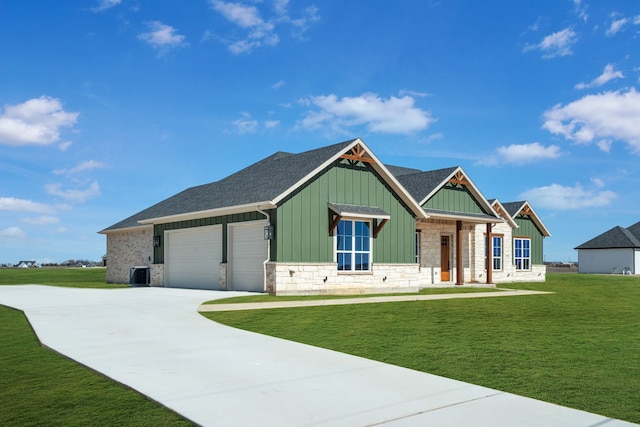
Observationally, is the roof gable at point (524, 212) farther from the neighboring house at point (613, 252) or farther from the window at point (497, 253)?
the neighboring house at point (613, 252)

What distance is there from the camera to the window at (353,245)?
22.3 meters

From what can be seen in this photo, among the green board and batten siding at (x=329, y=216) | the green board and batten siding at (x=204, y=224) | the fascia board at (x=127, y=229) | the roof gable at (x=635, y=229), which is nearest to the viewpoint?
the green board and batten siding at (x=329, y=216)

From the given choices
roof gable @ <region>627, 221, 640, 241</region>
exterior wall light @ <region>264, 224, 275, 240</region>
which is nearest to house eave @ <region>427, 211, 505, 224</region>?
exterior wall light @ <region>264, 224, 275, 240</region>

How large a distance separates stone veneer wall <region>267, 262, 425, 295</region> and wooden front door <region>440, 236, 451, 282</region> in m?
4.88

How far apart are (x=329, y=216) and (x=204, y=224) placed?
6185mm

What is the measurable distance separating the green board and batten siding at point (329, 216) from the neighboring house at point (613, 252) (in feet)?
115

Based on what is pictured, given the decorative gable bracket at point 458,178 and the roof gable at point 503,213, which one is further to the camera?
the roof gable at point 503,213

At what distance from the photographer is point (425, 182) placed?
28.7 meters

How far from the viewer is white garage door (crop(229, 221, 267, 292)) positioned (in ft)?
72.0

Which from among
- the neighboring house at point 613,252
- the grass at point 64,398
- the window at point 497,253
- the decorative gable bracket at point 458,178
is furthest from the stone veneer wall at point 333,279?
the neighboring house at point 613,252

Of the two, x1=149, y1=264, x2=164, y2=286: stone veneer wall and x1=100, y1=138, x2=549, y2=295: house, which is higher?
x1=100, y1=138, x2=549, y2=295: house

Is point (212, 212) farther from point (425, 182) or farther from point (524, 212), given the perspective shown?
point (524, 212)

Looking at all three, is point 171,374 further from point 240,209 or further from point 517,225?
point 517,225

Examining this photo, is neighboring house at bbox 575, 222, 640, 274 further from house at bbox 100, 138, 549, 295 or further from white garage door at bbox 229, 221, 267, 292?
white garage door at bbox 229, 221, 267, 292
